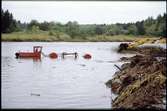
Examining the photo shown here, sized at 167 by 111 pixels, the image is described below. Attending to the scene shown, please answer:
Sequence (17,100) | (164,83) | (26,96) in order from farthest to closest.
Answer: (26,96) → (17,100) → (164,83)

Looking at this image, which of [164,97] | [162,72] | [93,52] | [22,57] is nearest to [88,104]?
[162,72]

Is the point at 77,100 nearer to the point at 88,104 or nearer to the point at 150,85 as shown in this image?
the point at 88,104

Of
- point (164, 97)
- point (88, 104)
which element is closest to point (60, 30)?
point (88, 104)

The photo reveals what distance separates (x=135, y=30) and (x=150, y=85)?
3.90 metres

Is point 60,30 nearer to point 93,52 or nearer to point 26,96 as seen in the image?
point 26,96

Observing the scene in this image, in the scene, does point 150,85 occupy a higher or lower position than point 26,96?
higher

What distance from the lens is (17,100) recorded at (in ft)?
37.5

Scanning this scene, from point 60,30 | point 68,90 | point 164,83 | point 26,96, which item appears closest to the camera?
point 164,83

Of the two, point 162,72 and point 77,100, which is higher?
point 162,72

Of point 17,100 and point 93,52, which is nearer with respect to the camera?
point 17,100

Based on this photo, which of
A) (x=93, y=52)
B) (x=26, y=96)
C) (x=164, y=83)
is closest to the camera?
(x=164, y=83)

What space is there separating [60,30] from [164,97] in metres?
12.5

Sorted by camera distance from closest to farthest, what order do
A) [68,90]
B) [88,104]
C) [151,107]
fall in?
[151,107]
[88,104]
[68,90]

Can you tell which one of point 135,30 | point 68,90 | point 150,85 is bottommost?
point 68,90
